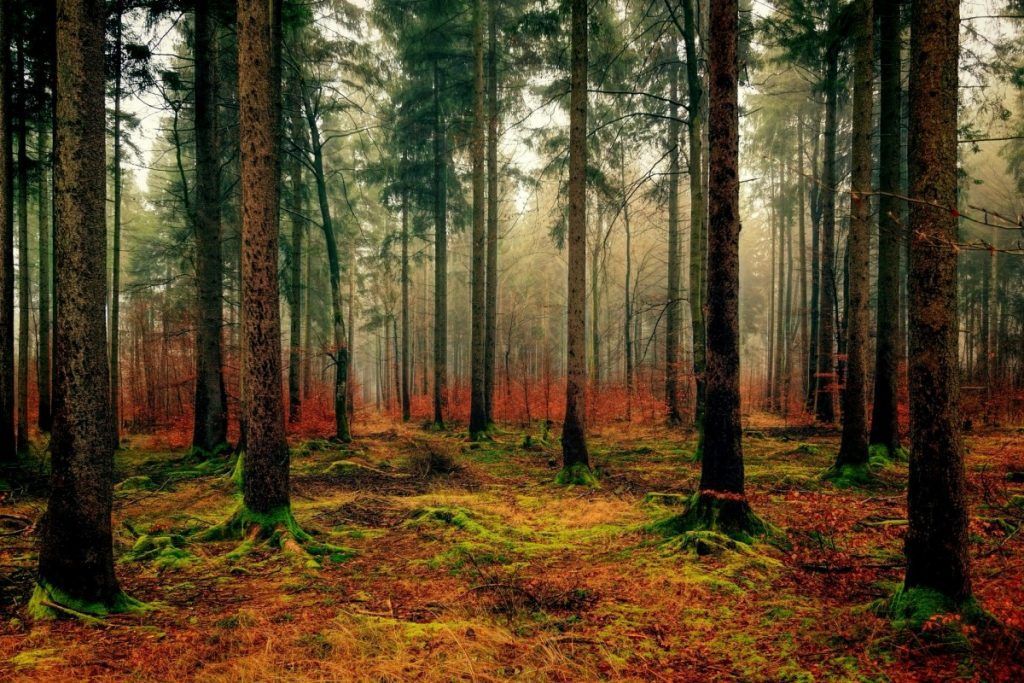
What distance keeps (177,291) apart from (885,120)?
86.6 ft

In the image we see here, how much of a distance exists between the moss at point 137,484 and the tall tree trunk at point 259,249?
4.26 meters

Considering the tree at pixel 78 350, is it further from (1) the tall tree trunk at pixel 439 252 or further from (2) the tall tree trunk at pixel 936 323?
(1) the tall tree trunk at pixel 439 252

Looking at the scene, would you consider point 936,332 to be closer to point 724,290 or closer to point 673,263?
point 724,290

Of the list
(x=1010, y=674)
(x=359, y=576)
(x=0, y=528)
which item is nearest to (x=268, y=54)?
(x=359, y=576)

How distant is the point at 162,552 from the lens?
6020mm

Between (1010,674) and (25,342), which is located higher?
(25,342)

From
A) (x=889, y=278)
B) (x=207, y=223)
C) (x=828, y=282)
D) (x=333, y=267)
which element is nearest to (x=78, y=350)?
(x=207, y=223)

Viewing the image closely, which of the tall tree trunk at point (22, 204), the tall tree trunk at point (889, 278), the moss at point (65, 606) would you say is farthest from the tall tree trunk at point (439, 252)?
the moss at point (65, 606)

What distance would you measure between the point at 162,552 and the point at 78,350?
9.35 ft

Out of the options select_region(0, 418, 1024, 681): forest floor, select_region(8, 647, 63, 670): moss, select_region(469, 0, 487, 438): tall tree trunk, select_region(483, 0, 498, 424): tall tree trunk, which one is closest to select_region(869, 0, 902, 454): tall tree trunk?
select_region(0, 418, 1024, 681): forest floor

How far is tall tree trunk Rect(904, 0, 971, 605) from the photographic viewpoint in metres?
3.95

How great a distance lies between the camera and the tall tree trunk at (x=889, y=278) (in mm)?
9789

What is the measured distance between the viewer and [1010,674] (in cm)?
328

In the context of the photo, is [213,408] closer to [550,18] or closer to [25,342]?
[25,342]
